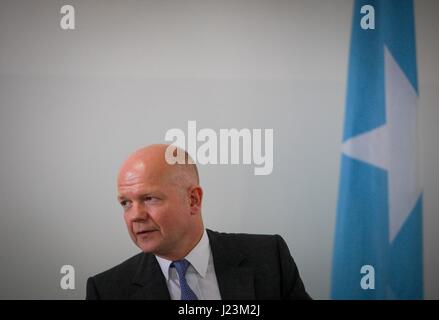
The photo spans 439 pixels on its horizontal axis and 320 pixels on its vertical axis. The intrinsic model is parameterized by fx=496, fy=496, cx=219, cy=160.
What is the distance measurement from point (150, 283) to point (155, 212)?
0.26m

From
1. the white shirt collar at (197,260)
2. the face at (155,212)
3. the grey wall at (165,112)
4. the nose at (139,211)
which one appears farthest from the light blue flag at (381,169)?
the nose at (139,211)

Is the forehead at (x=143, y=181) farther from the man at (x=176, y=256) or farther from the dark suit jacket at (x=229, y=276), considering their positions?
the dark suit jacket at (x=229, y=276)

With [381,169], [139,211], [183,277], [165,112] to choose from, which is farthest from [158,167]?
[381,169]

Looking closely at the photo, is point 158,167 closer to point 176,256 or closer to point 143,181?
point 143,181

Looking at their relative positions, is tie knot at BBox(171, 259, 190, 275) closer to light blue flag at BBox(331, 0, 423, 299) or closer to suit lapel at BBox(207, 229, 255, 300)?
suit lapel at BBox(207, 229, 255, 300)

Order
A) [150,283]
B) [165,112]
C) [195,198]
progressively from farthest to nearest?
[165,112], [195,198], [150,283]

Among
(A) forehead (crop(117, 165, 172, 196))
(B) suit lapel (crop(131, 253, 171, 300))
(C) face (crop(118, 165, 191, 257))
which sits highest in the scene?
(A) forehead (crop(117, 165, 172, 196))

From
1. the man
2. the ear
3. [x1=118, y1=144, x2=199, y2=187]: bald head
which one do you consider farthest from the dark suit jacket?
[x1=118, y1=144, x2=199, y2=187]: bald head

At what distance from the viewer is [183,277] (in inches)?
70.8

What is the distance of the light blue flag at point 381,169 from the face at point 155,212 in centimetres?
69

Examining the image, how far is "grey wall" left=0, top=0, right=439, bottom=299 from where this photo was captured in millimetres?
1963

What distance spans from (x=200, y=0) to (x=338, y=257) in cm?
121

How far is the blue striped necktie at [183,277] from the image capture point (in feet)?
5.90
